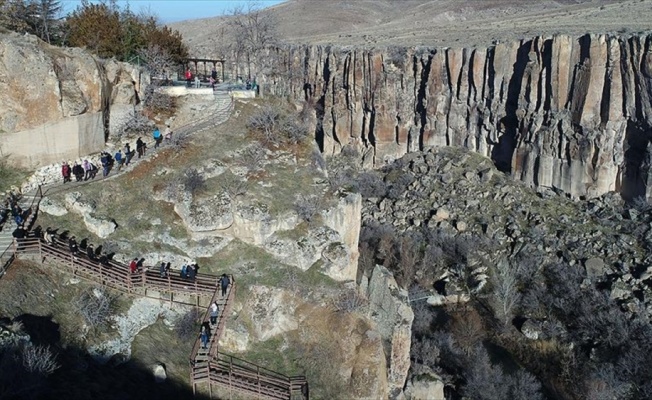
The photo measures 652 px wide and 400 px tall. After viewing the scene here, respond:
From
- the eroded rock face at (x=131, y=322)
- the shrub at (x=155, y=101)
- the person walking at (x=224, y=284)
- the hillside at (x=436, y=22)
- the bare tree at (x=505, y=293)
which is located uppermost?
the hillside at (x=436, y=22)

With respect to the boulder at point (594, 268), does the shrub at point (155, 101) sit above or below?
above

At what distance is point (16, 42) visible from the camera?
22.8m

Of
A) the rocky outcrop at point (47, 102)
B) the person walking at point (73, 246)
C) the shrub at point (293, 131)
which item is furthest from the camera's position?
the shrub at point (293, 131)

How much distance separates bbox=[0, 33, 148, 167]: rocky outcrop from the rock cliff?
12136 millimetres

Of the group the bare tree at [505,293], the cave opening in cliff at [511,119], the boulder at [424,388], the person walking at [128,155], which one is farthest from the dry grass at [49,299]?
the cave opening in cliff at [511,119]

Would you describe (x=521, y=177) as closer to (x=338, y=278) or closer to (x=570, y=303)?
(x=570, y=303)

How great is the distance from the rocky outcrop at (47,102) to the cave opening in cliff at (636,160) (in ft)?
101

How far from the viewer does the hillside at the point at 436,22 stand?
53.4m

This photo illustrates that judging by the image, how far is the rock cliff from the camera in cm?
3566

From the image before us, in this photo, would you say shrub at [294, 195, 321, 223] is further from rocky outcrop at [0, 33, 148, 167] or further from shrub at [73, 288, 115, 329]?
rocky outcrop at [0, 33, 148, 167]

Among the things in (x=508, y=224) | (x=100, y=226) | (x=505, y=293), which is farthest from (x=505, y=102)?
(x=100, y=226)

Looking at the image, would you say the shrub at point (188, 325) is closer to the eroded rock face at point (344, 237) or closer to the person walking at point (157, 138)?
the eroded rock face at point (344, 237)

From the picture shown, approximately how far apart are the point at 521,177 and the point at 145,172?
1088 inches

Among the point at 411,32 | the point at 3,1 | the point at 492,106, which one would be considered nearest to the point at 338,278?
the point at 3,1
